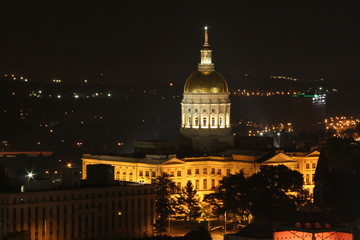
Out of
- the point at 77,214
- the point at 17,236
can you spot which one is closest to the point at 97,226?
the point at 77,214

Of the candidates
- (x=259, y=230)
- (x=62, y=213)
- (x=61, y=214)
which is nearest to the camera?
(x=259, y=230)

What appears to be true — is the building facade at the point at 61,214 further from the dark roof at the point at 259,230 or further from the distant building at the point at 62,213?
the dark roof at the point at 259,230

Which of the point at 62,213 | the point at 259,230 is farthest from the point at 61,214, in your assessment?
the point at 259,230

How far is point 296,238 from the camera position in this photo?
600 ft

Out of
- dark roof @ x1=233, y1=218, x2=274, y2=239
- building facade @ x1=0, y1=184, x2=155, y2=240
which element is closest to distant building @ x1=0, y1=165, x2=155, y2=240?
building facade @ x1=0, y1=184, x2=155, y2=240

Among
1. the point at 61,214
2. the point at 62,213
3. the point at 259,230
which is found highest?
the point at 62,213

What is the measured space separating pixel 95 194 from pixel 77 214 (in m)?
4.88

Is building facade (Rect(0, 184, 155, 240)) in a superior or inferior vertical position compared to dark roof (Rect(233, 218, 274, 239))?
superior

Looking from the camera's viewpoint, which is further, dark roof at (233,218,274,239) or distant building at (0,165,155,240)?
distant building at (0,165,155,240)

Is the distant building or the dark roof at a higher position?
the distant building

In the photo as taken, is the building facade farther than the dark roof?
Yes

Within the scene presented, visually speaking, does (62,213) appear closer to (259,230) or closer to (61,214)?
(61,214)

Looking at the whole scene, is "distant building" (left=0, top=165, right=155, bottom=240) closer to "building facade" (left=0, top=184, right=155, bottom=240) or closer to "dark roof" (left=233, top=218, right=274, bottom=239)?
"building facade" (left=0, top=184, right=155, bottom=240)

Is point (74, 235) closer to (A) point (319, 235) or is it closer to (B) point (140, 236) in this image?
(B) point (140, 236)
